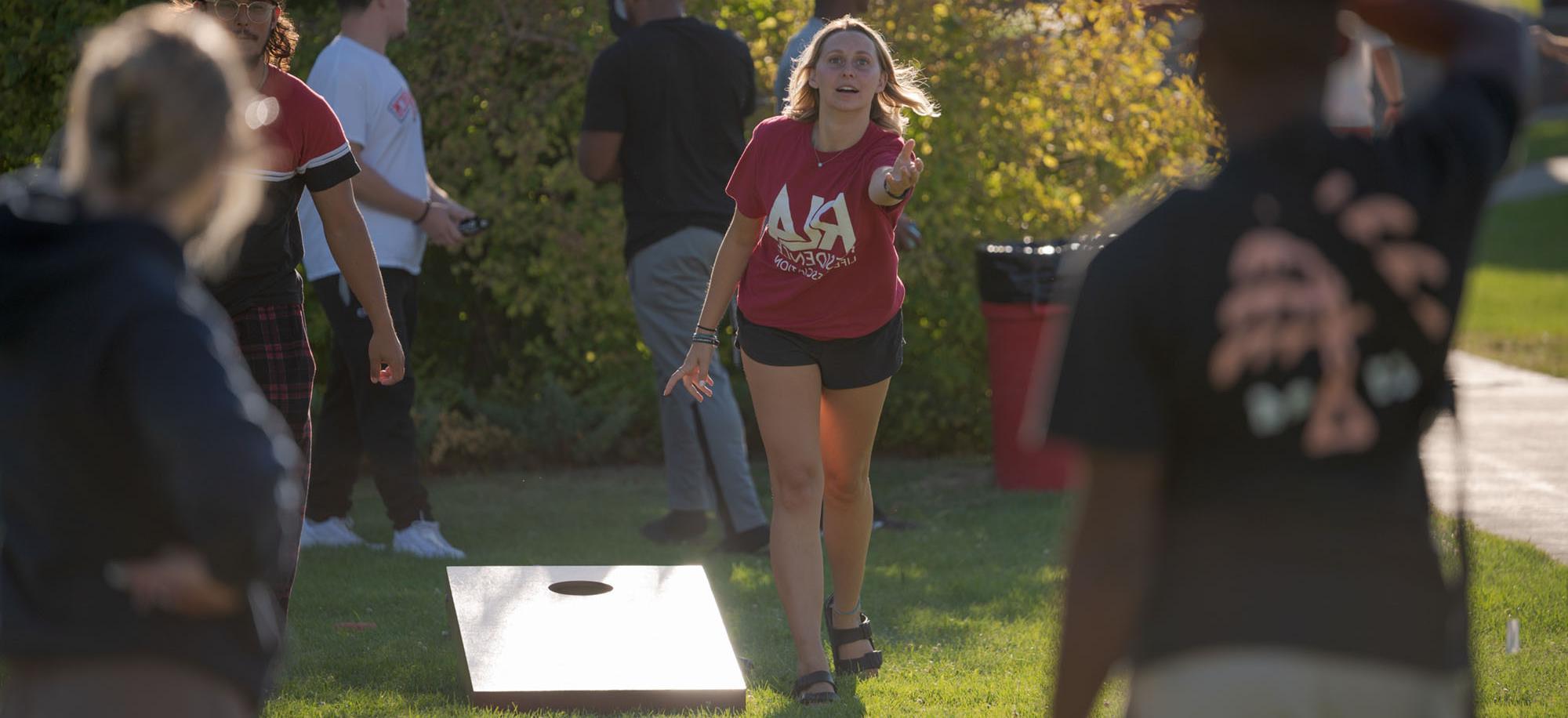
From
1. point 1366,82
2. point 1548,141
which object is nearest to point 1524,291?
point 1366,82

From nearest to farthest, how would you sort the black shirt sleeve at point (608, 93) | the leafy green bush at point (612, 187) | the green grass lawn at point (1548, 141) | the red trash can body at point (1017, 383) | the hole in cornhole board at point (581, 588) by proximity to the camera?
the hole in cornhole board at point (581, 588)
the black shirt sleeve at point (608, 93)
the red trash can body at point (1017, 383)
the leafy green bush at point (612, 187)
the green grass lawn at point (1548, 141)

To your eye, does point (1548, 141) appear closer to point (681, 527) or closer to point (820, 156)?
point (681, 527)

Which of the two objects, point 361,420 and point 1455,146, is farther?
point 361,420

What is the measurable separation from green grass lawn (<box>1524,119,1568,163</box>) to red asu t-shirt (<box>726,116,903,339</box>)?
35005 millimetres

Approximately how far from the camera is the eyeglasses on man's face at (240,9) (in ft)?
14.0

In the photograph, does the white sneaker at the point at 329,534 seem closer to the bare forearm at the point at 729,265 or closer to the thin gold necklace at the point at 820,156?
the bare forearm at the point at 729,265

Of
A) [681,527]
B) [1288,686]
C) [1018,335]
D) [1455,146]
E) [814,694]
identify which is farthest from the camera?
[1018,335]

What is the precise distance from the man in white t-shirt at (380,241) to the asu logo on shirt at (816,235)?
2.20 meters

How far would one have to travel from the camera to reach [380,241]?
6672mm

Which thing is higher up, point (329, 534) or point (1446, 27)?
point (1446, 27)

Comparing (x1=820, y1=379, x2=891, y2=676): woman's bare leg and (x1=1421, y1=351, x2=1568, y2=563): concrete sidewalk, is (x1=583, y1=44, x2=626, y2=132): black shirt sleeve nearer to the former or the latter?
(x1=820, y1=379, x2=891, y2=676): woman's bare leg

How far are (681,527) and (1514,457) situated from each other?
4.43m

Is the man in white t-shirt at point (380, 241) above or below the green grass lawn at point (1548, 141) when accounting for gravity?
above

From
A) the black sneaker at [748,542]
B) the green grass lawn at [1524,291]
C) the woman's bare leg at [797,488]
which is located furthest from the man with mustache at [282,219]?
the green grass lawn at [1524,291]
